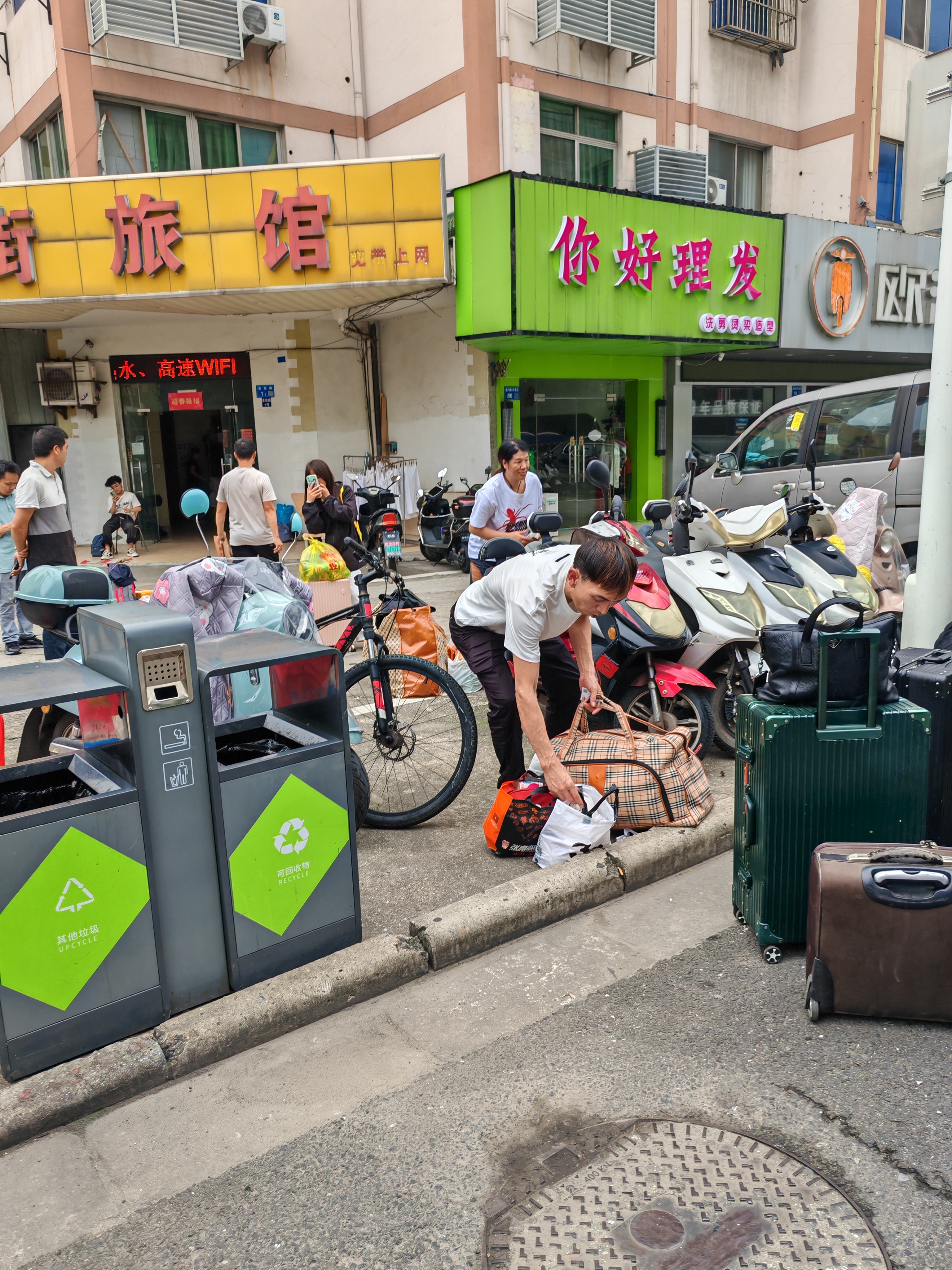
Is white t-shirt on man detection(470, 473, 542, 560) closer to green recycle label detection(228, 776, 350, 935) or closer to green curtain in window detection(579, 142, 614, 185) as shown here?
green recycle label detection(228, 776, 350, 935)

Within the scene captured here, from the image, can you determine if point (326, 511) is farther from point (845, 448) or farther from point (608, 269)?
point (608, 269)

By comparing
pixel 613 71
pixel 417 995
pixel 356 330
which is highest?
pixel 613 71

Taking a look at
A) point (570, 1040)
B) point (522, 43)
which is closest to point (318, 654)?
point (570, 1040)

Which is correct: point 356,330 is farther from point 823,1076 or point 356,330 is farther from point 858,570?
point 823,1076

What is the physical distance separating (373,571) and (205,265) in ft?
30.7

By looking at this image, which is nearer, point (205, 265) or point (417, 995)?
point (417, 995)

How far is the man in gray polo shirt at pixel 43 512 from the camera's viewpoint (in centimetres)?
721

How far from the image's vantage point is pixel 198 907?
302cm

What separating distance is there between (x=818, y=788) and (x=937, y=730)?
30.7 inches

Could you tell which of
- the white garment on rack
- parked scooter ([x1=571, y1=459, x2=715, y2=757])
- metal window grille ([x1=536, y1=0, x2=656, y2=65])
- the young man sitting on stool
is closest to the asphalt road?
parked scooter ([x1=571, y1=459, x2=715, y2=757])

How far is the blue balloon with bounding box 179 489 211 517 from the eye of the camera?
4.91 metres

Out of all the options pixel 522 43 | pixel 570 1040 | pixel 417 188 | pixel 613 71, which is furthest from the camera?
pixel 613 71

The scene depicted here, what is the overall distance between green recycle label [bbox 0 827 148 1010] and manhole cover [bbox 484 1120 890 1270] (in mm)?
1383

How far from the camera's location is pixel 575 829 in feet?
13.1
